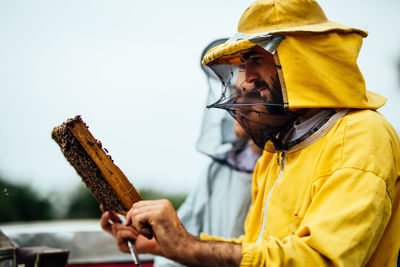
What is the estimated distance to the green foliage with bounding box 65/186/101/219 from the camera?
21.7 feet

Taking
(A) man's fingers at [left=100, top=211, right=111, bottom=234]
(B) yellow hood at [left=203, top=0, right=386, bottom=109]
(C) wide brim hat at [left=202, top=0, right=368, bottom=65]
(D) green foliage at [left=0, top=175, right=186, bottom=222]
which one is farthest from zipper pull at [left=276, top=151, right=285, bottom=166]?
(D) green foliage at [left=0, top=175, right=186, bottom=222]

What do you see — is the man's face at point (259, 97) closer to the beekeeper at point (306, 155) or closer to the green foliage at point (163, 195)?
the beekeeper at point (306, 155)

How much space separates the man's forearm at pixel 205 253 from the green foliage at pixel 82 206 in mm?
5448

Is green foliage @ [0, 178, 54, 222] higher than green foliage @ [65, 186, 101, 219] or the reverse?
higher

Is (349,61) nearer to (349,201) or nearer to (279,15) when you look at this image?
(279,15)

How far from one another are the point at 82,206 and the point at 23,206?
98cm

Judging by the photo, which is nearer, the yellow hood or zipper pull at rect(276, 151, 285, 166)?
the yellow hood

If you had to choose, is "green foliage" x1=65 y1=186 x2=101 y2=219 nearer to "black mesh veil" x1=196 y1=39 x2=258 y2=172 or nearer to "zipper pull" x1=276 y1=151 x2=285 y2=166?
"black mesh veil" x1=196 y1=39 x2=258 y2=172

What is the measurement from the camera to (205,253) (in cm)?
145

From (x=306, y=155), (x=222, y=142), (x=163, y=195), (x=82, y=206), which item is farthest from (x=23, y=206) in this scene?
(x=306, y=155)

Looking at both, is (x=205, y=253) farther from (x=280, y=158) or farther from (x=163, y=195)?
(x=163, y=195)

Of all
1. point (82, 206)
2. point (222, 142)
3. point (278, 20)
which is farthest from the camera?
point (82, 206)

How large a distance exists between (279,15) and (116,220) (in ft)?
4.64

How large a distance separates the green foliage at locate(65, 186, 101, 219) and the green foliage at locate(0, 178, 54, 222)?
1.29 feet
